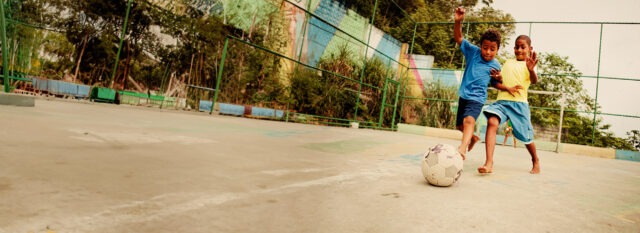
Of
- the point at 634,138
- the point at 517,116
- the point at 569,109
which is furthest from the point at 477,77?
the point at 634,138

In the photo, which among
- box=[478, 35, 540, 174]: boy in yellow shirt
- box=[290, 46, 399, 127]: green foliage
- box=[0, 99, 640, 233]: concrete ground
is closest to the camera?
box=[0, 99, 640, 233]: concrete ground

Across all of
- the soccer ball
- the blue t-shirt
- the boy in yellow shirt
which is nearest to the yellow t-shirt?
the boy in yellow shirt

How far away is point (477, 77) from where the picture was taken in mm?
3252

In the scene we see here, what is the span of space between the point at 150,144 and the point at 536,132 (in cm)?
1577

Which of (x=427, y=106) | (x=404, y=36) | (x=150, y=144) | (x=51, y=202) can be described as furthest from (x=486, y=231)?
(x=404, y=36)

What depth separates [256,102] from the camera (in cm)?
827

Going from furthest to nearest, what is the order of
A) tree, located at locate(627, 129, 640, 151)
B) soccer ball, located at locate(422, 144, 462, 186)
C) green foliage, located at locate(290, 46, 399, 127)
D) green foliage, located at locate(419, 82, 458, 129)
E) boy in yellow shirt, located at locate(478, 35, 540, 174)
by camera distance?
green foliage, located at locate(419, 82, 458, 129) → tree, located at locate(627, 129, 640, 151) → green foliage, located at locate(290, 46, 399, 127) → boy in yellow shirt, located at locate(478, 35, 540, 174) → soccer ball, located at locate(422, 144, 462, 186)

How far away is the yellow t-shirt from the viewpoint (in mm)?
3180

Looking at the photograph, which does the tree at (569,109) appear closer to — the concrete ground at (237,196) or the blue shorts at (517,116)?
the blue shorts at (517,116)

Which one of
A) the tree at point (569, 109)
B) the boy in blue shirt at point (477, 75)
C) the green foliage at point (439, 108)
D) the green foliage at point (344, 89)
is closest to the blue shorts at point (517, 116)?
the boy in blue shirt at point (477, 75)

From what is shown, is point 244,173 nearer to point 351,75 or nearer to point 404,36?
point 351,75

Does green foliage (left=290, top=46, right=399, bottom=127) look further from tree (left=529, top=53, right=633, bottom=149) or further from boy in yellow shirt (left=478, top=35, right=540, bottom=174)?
boy in yellow shirt (left=478, top=35, right=540, bottom=174)

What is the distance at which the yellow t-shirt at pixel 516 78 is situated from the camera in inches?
125

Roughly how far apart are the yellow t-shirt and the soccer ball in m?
1.40
